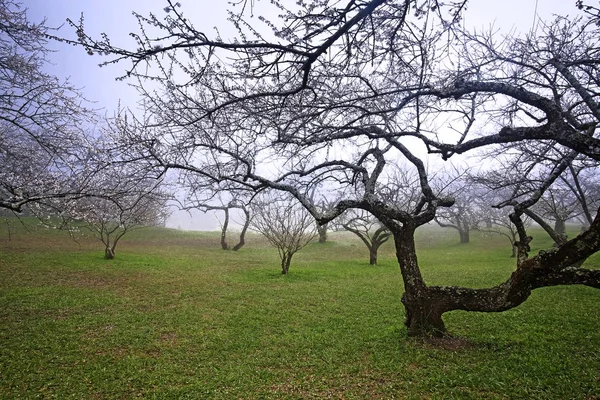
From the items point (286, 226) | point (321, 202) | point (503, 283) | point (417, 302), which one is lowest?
point (417, 302)

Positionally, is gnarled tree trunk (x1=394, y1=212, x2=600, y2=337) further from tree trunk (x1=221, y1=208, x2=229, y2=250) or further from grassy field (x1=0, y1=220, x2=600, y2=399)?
tree trunk (x1=221, y1=208, x2=229, y2=250)

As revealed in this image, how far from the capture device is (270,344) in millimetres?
5348

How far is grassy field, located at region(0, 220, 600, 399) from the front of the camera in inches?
150

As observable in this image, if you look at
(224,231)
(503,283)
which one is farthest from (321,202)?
(503,283)

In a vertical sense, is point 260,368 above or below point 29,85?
below

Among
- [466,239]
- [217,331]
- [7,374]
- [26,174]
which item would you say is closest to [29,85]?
[26,174]

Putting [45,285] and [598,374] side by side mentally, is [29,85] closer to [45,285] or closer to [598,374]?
[45,285]

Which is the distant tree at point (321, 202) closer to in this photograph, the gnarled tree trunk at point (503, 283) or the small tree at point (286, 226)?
the small tree at point (286, 226)

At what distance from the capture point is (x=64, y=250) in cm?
1573

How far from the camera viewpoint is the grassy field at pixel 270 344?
3.80m

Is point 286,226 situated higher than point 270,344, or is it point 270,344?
point 286,226

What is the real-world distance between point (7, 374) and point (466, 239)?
31.2 metres

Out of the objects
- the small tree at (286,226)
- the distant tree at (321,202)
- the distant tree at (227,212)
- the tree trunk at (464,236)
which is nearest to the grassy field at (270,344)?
the small tree at (286,226)

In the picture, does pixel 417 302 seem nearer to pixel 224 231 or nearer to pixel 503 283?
pixel 503 283
